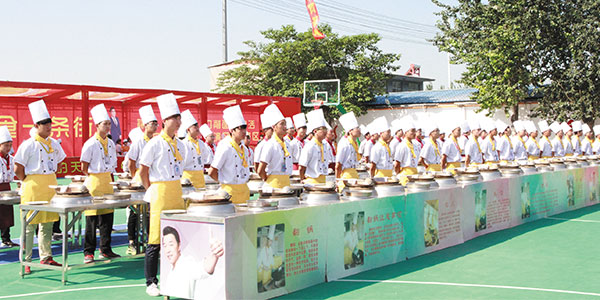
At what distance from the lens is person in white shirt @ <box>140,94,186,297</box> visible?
4.98m

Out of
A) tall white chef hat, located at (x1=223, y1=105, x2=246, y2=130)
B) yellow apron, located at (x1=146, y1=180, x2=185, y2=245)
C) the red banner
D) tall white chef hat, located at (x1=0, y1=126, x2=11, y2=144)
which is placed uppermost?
the red banner

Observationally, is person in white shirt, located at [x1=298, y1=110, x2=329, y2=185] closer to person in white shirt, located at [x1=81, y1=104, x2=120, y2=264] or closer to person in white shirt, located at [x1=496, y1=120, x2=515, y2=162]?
person in white shirt, located at [x1=81, y1=104, x2=120, y2=264]

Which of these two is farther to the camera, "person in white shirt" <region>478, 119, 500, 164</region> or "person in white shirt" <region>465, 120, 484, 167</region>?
"person in white shirt" <region>478, 119, 500, 164</region>

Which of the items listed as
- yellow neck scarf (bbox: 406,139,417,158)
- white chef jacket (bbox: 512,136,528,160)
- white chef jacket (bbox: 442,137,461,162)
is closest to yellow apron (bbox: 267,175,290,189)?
yellow neck scarf (bbox: 406,139,417,158)

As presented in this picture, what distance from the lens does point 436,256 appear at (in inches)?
263

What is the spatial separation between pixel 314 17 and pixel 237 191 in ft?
77.0

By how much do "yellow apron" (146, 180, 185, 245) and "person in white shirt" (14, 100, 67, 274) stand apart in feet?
4.98

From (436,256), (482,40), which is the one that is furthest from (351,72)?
(436,256)

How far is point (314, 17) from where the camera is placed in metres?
28.4

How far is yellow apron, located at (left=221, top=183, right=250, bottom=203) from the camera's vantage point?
5.88 m

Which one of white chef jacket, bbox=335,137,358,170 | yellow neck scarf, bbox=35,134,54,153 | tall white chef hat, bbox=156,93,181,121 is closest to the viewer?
tall white chef hat, bbox=156,93,181,121

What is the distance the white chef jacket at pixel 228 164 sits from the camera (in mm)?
5809

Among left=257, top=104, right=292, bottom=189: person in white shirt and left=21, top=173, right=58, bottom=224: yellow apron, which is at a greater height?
left=257, top=104, right=292, bottom=189: person in white shirt

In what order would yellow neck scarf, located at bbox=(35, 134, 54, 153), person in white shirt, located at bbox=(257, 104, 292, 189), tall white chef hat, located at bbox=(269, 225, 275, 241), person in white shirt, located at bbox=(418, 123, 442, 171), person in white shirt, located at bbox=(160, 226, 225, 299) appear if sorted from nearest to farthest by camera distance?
1. person in white shirt, located at bbox=(160, 226, 225, 299)
2. tall white chef hat, located at bbox=(269, 225, 275, 241)
3. yellow neck scarf, located at bbox=(35, 134, 54, 153)
4. person in white shirt, located at bbox=(257, 104, 292, 189)
5. person in white shirt, located at bbox=(418, 123, 442, 171)
